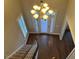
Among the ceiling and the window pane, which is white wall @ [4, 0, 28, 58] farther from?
the window pane

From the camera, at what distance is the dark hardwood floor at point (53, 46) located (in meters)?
11.6

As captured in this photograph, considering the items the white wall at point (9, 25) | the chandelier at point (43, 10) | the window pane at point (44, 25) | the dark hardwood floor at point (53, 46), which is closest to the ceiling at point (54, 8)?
the window pane at point (44, 25)

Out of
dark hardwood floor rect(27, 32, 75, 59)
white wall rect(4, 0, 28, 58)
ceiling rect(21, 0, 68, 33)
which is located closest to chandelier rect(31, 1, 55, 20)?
white wall rect(4, 0, 28, 58)

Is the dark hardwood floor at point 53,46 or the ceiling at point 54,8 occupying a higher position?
the ceiling at point 54,8

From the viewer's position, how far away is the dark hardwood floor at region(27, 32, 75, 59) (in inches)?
456

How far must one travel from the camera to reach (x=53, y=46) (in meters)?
12.1

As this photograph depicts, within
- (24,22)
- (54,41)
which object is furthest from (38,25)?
(54,41)

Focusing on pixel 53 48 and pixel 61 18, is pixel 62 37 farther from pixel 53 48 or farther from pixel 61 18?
pixel 61 18

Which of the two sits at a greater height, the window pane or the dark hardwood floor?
the window pane

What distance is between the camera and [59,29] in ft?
36.9

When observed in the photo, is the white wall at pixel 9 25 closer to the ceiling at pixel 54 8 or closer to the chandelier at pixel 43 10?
the chandelier at pixel 43 10

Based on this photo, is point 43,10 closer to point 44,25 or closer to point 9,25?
point 9,25

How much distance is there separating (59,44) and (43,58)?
1.52m

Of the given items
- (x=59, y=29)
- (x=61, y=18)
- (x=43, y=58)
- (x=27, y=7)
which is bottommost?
(x=43, y=58)
